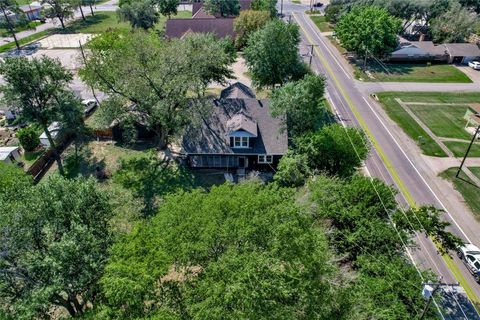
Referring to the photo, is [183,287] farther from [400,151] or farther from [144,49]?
[400,151]

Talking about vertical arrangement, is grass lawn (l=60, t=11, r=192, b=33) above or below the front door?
above

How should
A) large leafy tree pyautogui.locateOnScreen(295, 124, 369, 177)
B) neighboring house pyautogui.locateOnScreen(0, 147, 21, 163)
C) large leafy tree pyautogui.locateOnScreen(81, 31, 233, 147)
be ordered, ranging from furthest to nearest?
neighboring house pyautogui.locateOnScreen(0, 147, 21, 163)
large leafy tree pyautogui.locateOnScreen(81, 31, 233, 147)
large leafy tree pyautogui.locateOnScreen(295, 124, 369, 177)

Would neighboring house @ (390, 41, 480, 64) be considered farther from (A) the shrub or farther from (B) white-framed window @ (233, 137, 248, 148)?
(A) the shrub

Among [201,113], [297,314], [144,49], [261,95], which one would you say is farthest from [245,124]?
[297,314]

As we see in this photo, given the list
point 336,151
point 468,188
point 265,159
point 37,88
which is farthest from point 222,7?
point 468,188

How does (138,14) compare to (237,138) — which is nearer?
(237,138)

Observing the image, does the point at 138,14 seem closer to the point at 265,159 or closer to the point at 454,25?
the point at 265,159

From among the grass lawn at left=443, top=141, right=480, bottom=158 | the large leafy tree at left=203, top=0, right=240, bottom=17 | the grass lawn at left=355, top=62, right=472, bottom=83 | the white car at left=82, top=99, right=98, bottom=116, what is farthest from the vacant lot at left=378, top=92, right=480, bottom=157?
the large leafy tree at left=203, top=0, right=240, bottom=17
